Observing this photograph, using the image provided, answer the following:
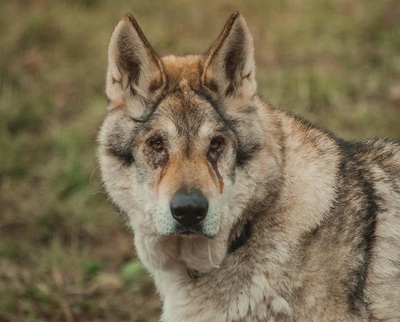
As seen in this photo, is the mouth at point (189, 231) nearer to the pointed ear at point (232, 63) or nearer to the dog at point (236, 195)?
the dog at point (236, 195)

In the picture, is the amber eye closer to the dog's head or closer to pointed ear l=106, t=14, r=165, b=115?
the dog's head

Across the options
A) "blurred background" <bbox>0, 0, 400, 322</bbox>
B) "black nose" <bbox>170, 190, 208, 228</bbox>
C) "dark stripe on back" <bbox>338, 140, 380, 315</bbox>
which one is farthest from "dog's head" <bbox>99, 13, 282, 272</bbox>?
"blurred background" <bbox>0, 0, 400, 322</bbox>

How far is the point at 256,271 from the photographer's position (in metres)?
4.20

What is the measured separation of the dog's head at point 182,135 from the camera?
402 cm

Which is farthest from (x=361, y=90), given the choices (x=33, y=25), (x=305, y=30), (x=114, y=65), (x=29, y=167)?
(x=114, y=65)

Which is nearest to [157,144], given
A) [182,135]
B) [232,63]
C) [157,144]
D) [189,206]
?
[157,144]

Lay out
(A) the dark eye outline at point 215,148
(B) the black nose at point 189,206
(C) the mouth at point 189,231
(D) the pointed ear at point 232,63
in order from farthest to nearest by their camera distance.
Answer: (D) the pointed ear at point 232,63 < (A) the dark eye outline at point 215,148 < (C) the mouth at point 189,231 < (B) the black nose at point 189,206

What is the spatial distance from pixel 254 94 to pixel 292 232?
794 mm

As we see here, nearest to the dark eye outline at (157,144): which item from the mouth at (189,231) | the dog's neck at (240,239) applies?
Answer: the mouth at (189,231)

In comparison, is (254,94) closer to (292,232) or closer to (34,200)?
(292,232)

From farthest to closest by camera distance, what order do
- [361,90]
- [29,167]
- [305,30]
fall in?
[305,30] < [361,90] < [29,167]

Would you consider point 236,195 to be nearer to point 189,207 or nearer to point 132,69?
point 189,207

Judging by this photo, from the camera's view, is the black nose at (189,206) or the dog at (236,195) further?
the dog at (236,195)

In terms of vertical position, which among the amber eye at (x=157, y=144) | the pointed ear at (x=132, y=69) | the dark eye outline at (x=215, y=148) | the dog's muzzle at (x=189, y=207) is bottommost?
the dog's muzzle at (x=189, y=207)
